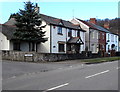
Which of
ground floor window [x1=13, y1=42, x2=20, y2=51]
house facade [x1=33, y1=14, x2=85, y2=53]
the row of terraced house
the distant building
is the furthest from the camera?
the distant building

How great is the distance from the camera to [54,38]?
36688 mm

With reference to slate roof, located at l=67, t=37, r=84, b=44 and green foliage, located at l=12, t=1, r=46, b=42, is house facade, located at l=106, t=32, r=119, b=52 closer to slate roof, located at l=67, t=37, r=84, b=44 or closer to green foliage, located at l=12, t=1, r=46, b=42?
slate roof, located at l=67, t=37, r=84, b=44

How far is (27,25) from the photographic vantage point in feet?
100

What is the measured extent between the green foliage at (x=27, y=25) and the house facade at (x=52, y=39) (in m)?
2.26

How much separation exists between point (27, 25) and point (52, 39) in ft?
22.5

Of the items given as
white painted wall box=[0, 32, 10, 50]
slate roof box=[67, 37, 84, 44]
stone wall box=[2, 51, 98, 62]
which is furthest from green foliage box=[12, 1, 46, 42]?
slate roof box=[67, 37, 84, 44]

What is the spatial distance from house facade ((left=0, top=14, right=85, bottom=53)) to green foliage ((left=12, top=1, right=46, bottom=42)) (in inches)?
89.0

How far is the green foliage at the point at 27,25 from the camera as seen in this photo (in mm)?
30266

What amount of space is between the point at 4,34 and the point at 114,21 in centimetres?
6461

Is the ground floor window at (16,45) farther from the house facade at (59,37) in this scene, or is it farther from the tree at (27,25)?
the house facade at (59,37)

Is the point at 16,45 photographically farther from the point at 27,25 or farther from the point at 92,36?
the point at 92,36

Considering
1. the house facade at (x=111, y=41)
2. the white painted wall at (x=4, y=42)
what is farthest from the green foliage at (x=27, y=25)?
the house facade at (x=111, y=41)

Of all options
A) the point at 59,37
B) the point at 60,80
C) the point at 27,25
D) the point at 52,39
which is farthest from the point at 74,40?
the point at 60,80

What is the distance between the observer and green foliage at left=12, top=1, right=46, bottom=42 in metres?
30.3
